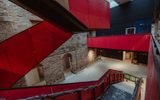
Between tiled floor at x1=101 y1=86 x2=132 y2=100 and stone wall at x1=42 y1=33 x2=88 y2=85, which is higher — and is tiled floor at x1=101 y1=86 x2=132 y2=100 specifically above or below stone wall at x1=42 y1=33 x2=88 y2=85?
below

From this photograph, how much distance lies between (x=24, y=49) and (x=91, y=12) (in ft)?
2.75

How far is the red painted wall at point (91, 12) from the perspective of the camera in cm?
85

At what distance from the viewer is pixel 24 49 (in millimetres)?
1146

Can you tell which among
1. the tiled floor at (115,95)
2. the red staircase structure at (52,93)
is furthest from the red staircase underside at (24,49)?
the tiled floor at (115,95)

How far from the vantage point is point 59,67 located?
741cm

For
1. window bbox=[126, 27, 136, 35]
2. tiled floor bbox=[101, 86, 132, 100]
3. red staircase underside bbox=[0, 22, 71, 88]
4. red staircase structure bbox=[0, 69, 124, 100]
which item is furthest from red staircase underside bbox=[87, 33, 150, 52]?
red staircase underside bbox=[0, 22, 71, 88]

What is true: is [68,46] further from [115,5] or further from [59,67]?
[115,5]

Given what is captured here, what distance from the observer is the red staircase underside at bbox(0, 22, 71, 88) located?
43.0 inches

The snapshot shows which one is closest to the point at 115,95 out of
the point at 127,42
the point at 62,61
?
the point at 127,42

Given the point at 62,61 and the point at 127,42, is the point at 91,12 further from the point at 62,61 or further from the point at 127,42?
the point at 62,61

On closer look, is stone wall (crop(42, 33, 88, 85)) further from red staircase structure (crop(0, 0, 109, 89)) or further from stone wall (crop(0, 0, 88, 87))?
red staircase structure (crop(0, 0, 109, 89))

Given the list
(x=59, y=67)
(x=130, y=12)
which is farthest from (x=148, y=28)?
(x=59, y=67)

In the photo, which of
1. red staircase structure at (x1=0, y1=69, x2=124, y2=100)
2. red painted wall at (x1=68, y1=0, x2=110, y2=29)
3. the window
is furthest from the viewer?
the window

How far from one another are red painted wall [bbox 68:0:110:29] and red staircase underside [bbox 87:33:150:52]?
200 inches
